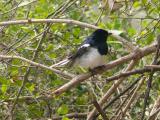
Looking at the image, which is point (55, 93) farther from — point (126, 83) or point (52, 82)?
point (126, 83)

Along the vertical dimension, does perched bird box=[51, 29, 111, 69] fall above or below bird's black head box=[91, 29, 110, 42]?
below

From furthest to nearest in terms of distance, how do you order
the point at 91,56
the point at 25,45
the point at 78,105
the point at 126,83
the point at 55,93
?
the point at 126,83, the point at 78,105, the point at 25,45, the point at 91,56, the point at 55,93

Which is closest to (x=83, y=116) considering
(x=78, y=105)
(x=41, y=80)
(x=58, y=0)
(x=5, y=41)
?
(x=78, y=105)

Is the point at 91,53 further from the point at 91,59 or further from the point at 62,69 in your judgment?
the point at 62,69

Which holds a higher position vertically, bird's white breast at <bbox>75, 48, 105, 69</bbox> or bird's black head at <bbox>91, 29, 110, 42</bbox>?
bird's black head at <bbox>91, 29, 110, 42</bbox>

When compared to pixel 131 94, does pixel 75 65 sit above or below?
above

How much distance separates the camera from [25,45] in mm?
3619

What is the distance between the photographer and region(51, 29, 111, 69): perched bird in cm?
317

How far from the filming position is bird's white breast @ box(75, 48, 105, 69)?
10.3 feet

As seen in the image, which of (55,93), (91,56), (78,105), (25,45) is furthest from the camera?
(78,105)

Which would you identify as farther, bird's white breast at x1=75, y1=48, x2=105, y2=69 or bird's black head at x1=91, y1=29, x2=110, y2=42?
bird's black head at x1=91, y1=29, x2=110, y2=42

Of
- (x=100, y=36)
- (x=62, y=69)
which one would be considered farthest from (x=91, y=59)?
(x=62, y=69)

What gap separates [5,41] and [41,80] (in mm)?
463

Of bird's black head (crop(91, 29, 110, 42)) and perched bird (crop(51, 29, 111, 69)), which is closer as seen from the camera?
perched bird (crop(51, 29, 111, 69))
